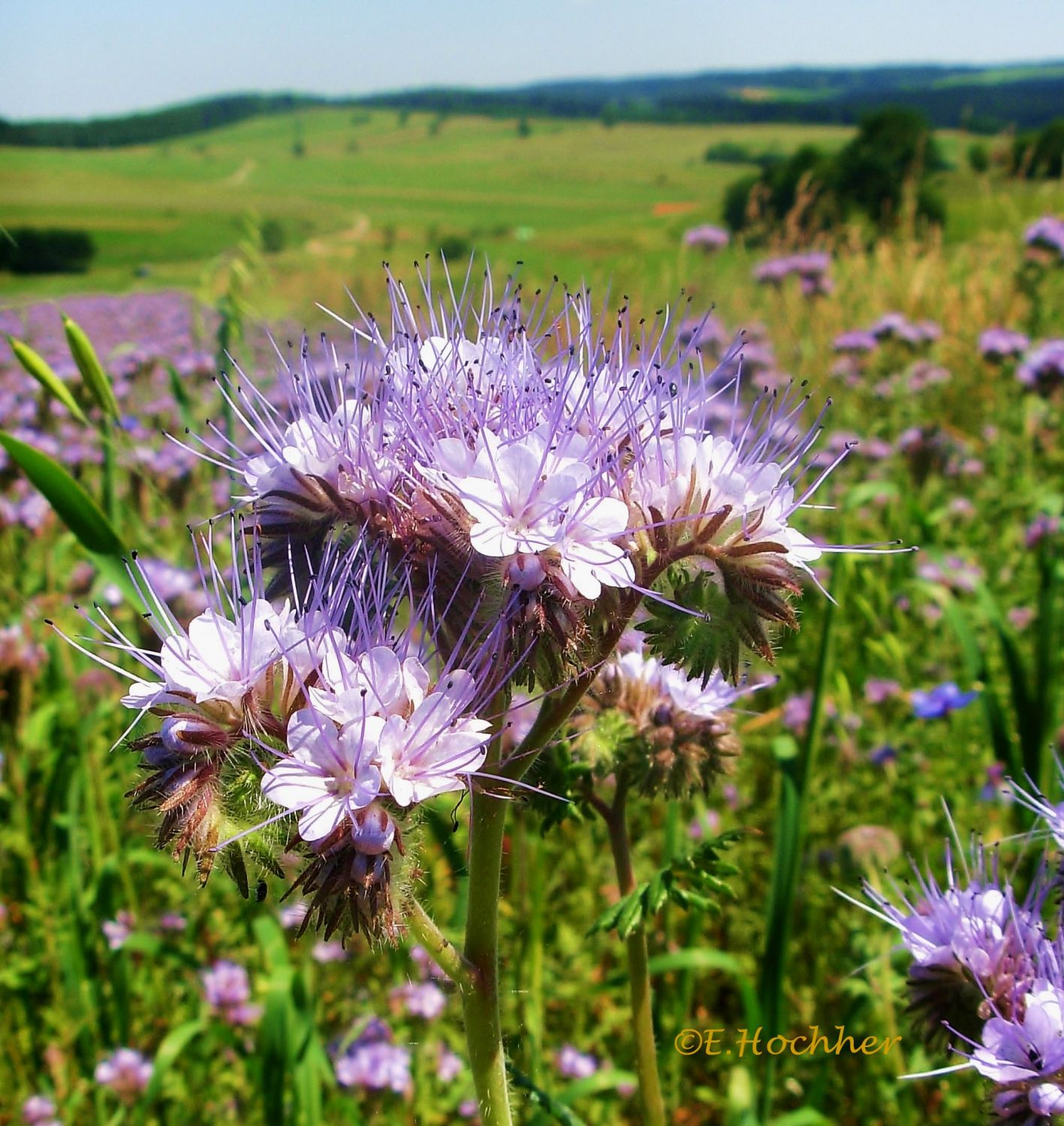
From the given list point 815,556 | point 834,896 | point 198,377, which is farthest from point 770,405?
point 198,377

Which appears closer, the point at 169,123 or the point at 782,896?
the point at 782,896

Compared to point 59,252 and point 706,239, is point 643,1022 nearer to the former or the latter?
point 706,239

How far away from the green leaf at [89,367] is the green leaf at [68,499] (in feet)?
1.12

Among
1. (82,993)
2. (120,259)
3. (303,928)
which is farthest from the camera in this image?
(120,259)

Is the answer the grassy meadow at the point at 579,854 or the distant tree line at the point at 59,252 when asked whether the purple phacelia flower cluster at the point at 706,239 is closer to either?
the grassy meadow at the point at 579,854

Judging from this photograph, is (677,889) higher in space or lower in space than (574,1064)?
higher

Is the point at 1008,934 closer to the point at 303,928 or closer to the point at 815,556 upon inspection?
the point at 815,556

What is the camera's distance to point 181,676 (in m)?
1.33

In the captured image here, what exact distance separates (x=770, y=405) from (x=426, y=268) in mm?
697

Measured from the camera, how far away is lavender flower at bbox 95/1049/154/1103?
9.47 feet

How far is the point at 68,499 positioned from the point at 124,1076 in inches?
72.2

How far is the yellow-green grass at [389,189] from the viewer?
27.0 metres

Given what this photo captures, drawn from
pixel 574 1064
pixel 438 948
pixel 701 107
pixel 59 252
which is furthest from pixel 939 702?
pixel 701 107

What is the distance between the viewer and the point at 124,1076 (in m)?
2.90
